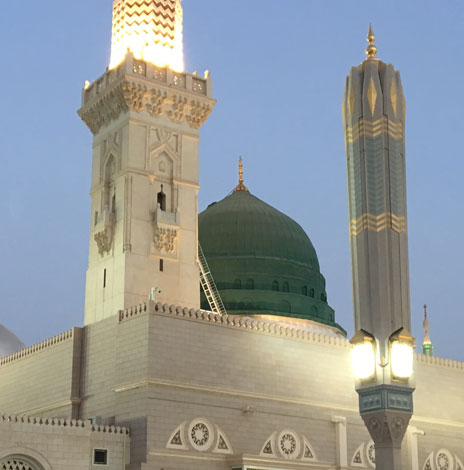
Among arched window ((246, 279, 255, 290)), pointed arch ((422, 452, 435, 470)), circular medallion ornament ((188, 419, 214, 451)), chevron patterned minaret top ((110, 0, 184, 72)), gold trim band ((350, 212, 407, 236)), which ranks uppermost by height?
chevron patterned minaret top ((110, 0, 184, 72))

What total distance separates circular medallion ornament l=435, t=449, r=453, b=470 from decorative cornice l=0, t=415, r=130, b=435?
11996 millimetres

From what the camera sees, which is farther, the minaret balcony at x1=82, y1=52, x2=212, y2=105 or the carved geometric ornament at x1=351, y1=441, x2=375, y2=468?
the minaret balcony at x1=82, y1=52, x2=212, y2=105

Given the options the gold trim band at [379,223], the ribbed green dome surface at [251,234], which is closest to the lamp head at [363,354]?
the gold trim band at [379,223]

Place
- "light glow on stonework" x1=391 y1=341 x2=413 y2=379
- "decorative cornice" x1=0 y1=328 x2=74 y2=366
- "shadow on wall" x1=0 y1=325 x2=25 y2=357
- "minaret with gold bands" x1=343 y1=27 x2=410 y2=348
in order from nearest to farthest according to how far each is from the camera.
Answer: "light glow on stonework" x1=391 y1=341 x2=413 y2=379 < "minaret with gold bands" x1=343 y1=27 x2=410 y2=348 < "decorative cornice" x1=0 y1=328 x2=74 y2=366 < "shadow on wall" x1=0 y1=325 x2=25 y2=357

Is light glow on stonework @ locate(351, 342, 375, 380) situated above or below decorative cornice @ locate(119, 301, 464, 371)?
below

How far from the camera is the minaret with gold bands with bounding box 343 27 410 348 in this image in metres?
13.2

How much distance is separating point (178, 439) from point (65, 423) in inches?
132

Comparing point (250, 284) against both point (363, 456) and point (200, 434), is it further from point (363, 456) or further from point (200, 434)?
point (200, 434)

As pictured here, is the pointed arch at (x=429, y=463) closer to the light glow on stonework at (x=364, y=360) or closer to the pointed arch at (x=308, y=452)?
the pointed arch at (x=308, y=452)

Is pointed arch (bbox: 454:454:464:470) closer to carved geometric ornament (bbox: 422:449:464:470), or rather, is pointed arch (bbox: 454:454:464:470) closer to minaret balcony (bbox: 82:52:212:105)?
carved geometric ornament (bbox: 422:449:464:470)

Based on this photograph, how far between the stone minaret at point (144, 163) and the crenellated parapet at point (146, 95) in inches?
1.5

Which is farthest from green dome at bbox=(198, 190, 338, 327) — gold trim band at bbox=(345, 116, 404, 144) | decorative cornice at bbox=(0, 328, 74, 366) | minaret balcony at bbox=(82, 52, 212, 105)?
gold trim band at bbox=(345, 116, 404, 144)

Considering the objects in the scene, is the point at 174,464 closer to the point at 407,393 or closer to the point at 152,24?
the point at 407,393

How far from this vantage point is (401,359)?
486 inches
